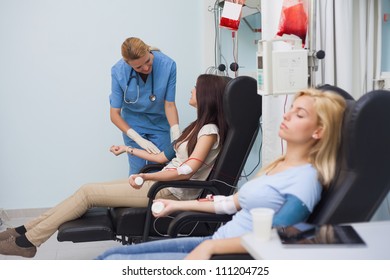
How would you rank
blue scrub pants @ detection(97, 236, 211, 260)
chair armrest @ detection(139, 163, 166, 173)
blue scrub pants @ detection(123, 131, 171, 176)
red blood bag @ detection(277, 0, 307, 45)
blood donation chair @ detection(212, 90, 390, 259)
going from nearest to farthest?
blood donation chair @ detection(212, 90, 390, 259) < blue scrub pants @ detection(97, 236, 211, 260) < red blood bag @ detection(277, 0, 307, 45) < chair armrest @ detection(139, 163, 166, 173) < blue scrub pants @ detection(123, 131, 171, 176)

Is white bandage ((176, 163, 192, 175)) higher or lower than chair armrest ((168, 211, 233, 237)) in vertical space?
higher

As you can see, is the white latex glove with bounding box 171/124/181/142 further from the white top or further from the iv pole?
the iv pole

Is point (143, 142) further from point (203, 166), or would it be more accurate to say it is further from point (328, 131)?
point (328, 131)

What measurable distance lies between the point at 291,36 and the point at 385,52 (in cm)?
43

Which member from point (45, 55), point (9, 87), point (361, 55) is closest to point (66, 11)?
point (45, 55)

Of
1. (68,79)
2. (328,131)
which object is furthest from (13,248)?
(68,79)

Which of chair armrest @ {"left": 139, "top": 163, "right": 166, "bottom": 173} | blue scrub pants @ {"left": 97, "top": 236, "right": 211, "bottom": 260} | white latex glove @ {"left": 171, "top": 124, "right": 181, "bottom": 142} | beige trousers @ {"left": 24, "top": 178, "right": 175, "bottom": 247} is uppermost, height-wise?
white latex glove @ {"left": 171, "top": 124, "right": 181, "bottom": 142}

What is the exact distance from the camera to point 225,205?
6.00ft

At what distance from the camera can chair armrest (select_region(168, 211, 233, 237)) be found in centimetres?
184

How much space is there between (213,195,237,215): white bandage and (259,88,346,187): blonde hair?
0.42 metres

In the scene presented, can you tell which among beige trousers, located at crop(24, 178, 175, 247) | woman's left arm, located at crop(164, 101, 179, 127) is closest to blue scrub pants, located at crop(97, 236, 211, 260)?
beige trousers, located at crop(24, 178, 175, 247)

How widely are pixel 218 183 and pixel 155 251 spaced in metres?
0.58

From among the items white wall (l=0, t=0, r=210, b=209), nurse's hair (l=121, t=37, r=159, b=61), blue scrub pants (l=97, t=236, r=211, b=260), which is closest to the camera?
blue scrub pants (l=97, t=236, r=211, b=260)

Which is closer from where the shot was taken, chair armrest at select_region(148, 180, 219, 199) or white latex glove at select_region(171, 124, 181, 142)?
chair armrest at select_region(148, 180, 219, 199)
